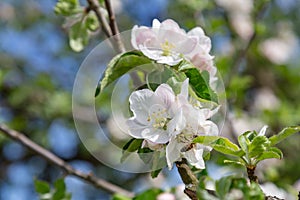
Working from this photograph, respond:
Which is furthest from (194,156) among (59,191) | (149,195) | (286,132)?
(59,191)

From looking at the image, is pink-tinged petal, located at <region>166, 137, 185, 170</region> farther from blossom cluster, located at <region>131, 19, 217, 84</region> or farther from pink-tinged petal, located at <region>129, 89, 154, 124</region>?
blossom cluster, located at <region>131, 19, 217, 84</region>

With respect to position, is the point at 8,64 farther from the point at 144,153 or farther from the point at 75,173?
the point at 144,153

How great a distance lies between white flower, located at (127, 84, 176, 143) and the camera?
3.20ft

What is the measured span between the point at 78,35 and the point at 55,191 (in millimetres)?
372

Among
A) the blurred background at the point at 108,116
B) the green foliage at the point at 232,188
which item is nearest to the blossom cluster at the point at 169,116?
the green foliage at the point at 232,188

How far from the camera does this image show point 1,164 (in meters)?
3.45

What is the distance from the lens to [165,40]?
42.9 inches

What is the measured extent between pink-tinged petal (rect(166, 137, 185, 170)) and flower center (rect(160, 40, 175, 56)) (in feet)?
0.55

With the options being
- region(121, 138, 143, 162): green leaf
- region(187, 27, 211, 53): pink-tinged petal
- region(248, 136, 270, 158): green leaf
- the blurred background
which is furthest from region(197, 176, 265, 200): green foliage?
the blurred background

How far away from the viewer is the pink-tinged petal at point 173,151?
0.96 metres

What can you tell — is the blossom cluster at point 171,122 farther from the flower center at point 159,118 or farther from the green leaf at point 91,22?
the green leaf at point 91,22

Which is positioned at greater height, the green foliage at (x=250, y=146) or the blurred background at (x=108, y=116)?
the green foliage at (x=250, y=146)

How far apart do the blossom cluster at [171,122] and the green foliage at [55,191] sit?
18.9 inches

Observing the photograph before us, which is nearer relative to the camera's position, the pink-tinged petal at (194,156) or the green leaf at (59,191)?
the pink-tinged petal at (194,156)
